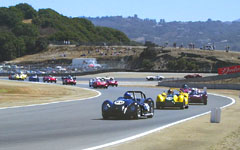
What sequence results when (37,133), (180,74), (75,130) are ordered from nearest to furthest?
(37,133)
(75,130)
(180,74)

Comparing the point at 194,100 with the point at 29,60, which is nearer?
the point at 194,100

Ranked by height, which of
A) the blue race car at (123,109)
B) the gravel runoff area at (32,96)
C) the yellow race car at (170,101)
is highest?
the blue race car at (123,109)

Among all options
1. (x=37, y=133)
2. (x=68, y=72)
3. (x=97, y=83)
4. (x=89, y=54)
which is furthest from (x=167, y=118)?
(x=89, y=54)

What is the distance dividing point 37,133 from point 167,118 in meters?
7.89

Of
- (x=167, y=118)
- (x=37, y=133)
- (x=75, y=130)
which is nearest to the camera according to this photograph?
(x=37, y=133)

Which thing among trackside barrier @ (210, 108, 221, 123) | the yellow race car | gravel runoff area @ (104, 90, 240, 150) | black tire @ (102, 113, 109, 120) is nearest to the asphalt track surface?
black tire @ (102, 113, 109, 120)

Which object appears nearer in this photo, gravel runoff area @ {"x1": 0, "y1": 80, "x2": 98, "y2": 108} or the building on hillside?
gravel runoff area @ {"x1": 0, "y1": 80, "x2": 98, "y2": 108}

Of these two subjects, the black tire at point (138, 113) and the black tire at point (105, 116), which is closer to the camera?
the black tire at point (105, 116)

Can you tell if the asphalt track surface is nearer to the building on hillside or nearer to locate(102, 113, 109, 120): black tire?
locate(102, 113, 109, 120): black tire

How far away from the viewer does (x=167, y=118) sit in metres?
20.9

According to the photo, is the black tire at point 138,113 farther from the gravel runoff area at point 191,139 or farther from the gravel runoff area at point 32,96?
the gravel runoff area at point 32,96

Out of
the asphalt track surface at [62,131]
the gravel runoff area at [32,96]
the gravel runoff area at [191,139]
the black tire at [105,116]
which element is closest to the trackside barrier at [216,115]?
the gravel runoff area at [191,139]

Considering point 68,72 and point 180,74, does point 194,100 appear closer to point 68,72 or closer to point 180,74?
point 180,74

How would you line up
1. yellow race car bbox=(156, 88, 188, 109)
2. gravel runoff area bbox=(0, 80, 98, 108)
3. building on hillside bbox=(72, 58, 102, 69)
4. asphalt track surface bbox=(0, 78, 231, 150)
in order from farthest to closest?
1. building on hillside bbox=(72, 58, 102, 69)
2. gravel runoff area bbox=(0, 80, 98, 108)
3. yellow race car bbox=(156, 88, 188, 109)
4. asphalt track surface bbox=(0, 78, 231, 150)
